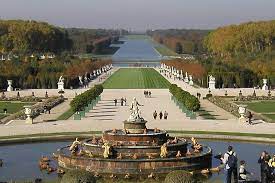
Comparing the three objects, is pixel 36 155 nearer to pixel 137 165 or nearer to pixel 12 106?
pixel 137 165

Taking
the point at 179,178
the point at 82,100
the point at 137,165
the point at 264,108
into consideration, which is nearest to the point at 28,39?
the point at 264,108

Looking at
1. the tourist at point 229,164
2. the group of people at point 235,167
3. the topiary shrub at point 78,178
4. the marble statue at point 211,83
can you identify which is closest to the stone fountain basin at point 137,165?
the group of people at point 235,167

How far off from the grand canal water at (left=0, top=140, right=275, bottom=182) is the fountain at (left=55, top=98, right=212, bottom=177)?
95 cm

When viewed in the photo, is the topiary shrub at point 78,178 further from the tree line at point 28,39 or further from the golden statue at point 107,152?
the tree line at point 28,39

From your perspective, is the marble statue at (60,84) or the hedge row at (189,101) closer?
the hedge row at (189,101)

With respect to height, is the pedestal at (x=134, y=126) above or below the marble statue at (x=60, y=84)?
above

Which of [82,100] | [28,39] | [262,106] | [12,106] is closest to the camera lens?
[82,100]

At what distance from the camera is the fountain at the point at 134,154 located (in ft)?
77.1

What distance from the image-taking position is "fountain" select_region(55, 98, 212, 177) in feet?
77.1

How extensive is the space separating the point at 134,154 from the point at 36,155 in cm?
570

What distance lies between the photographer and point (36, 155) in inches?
1110

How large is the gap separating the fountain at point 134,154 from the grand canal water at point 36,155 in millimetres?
949

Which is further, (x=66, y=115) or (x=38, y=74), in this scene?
(x=38, y=74)

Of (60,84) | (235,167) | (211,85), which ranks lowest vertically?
(211,85)
